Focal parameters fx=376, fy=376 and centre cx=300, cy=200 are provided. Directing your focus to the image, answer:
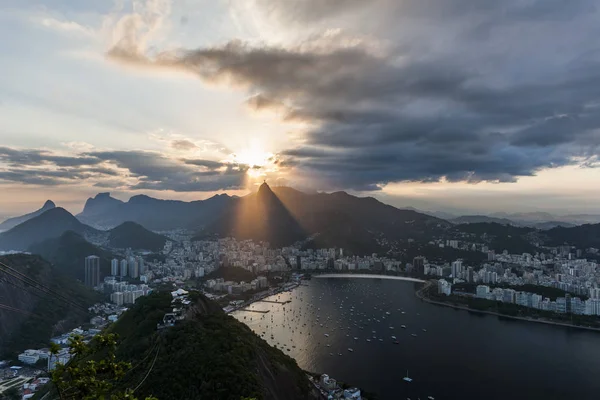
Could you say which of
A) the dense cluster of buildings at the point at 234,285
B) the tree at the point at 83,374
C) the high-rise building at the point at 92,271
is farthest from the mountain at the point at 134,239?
the tree at the point at 83,374

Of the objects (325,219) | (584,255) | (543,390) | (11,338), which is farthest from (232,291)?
(584,255)

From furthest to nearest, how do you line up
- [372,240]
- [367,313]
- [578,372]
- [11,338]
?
[372,240]
[367,313]
[11,338]
[578,372]

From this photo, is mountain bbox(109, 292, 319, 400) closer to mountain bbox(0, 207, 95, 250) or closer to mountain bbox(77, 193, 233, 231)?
mountain bbox(0, 207, 95, 250)

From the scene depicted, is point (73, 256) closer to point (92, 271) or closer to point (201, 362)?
point (92, 271)

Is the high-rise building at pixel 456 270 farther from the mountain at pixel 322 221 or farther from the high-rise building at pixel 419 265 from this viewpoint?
the mountain at pixel 322 221

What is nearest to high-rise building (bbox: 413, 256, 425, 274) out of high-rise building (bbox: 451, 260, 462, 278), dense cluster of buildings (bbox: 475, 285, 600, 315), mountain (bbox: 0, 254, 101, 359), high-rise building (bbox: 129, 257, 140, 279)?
high-rise building (bbox: 451, 260, 462, 278)

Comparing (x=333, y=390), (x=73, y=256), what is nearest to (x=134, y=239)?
(x=73, y=256)

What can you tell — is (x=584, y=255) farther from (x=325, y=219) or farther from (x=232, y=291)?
(x=232, y=291)
